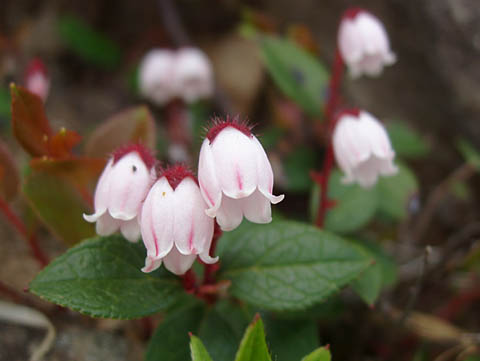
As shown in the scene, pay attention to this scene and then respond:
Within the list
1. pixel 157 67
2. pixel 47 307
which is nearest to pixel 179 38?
pixel 157 67

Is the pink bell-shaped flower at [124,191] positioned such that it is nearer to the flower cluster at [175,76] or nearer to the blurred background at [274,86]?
the blurred background at [274,86]

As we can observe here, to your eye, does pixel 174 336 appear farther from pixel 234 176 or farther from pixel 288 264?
pixel 234 176

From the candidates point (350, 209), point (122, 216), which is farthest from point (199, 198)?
point (350, 209)

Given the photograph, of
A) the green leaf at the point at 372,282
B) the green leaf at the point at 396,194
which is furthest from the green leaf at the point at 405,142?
the green leaf at the point at 372,282

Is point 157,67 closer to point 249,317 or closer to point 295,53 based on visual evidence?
point 295,53

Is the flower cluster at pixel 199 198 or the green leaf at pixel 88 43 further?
the green leaf at pixel 88 43
